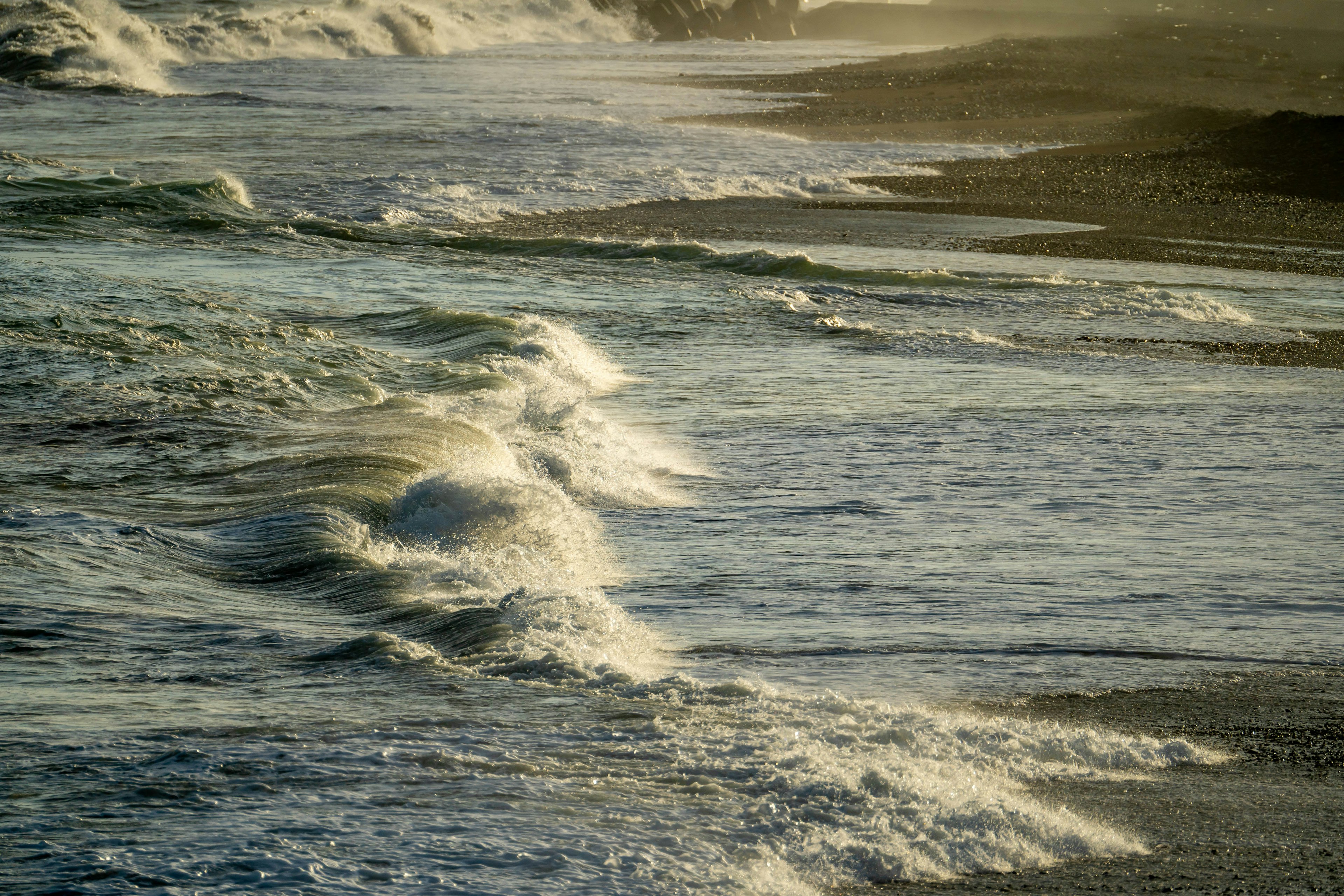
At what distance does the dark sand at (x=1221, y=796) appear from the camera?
335 cm

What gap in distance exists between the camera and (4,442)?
6.97m

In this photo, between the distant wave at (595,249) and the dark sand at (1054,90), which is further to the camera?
the dark sand at (1054,90)

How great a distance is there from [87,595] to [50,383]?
3917mm

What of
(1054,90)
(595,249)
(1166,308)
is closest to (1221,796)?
(1166,308)

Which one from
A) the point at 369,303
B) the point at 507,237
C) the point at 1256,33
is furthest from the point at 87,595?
the point at 1256,33

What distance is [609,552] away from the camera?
6211 millimetres

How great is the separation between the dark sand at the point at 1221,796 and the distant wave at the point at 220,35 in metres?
33.8

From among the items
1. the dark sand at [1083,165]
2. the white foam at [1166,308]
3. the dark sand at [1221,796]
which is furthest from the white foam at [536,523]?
the dark sand at [1083,165]

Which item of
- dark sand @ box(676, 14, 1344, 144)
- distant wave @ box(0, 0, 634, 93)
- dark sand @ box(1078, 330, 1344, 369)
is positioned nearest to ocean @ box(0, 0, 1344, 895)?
dark sand @ box(1078, 330, 1344, 369)

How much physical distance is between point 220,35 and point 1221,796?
47.2m

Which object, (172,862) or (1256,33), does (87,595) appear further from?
(1256,33)

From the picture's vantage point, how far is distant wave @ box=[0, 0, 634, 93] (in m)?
35.4

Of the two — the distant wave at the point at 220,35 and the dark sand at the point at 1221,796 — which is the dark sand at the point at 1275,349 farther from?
the distant wave at the point at 220,35

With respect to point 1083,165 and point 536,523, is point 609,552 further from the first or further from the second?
point 1083,165
